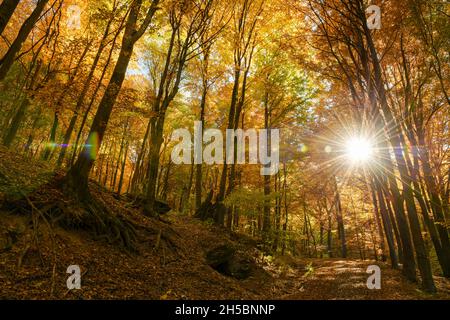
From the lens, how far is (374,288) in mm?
8930

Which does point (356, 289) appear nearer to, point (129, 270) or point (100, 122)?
point (129, 270)

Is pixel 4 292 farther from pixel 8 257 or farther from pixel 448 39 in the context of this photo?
pixel 448 39

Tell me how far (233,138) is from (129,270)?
9.55 metres

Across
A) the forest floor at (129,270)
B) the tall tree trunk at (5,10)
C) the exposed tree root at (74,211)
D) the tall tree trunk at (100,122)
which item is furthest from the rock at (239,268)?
the tall tree trunk at (5,10)

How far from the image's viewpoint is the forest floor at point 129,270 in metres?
4.65

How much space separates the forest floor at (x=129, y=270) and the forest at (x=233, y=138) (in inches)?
1.7

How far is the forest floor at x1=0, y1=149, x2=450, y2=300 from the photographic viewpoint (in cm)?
465

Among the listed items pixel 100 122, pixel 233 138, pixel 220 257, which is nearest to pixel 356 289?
pixel 220 257

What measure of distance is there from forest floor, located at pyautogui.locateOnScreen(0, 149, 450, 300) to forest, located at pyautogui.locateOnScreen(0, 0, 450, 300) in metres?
0.04

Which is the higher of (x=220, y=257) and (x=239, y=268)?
(x=220, y=257)

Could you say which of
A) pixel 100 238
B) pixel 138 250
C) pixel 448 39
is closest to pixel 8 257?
pixel 100 238

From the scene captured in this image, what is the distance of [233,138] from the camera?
14469 millimetres
